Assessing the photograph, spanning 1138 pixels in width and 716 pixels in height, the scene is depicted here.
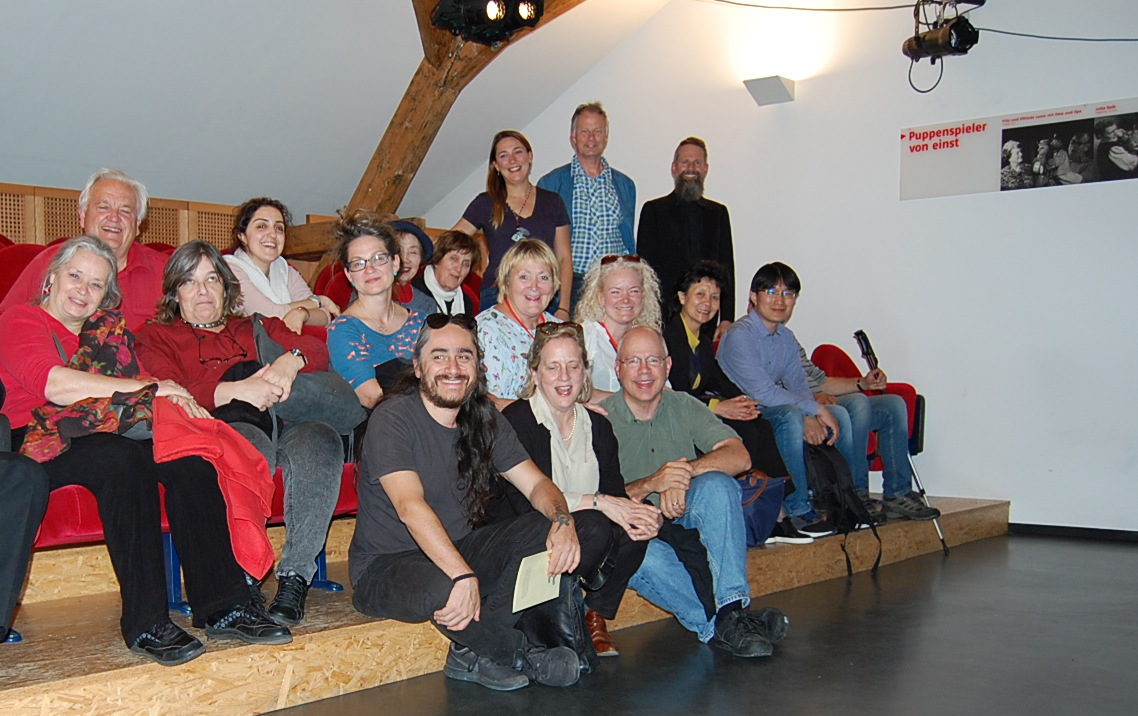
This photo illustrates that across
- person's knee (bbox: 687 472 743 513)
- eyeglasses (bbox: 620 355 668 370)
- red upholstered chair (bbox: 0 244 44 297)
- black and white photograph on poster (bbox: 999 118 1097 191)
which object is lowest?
person's knee (bbox: 687 472 743 513)

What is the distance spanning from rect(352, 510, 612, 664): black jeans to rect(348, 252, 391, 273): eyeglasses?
990 mm

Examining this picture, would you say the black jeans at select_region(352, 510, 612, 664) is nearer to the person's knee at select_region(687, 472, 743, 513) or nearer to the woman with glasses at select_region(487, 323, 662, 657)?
the woman with glasses at select_region(487, 323, 662, 657)

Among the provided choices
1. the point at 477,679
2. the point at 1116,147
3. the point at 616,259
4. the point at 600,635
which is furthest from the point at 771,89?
the point at 477,679

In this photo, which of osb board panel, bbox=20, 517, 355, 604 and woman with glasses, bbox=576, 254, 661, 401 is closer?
osb board panel, bbox=20, 517, 355, 604

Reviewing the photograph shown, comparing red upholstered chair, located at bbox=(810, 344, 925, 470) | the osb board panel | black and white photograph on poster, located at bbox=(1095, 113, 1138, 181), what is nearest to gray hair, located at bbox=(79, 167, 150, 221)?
the osb board panel

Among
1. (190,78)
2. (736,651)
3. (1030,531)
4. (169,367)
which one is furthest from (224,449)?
(1030,531)

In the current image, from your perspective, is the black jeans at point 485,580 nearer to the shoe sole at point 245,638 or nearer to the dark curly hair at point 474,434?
the dark curly hair at point 474,434

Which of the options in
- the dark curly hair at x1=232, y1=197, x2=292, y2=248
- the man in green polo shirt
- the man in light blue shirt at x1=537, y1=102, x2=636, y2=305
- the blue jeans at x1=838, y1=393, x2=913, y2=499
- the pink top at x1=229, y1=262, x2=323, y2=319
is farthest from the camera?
the blue jeans at x1=838, y1=393, x2=913, y2=499

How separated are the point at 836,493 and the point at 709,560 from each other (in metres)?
1.28

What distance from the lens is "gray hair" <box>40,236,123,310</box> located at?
8.47ft

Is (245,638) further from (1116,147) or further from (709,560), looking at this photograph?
(1116,147)

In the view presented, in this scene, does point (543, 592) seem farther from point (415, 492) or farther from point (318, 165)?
point (318, 165)

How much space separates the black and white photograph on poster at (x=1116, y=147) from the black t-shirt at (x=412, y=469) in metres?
4.11

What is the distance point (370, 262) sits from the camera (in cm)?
311
